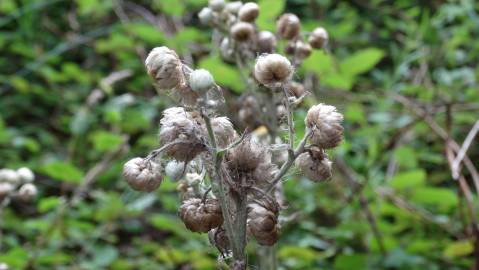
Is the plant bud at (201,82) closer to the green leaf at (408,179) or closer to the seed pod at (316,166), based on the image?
the seed pod at (316,166)

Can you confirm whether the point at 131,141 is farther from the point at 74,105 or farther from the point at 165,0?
the point at 165,0

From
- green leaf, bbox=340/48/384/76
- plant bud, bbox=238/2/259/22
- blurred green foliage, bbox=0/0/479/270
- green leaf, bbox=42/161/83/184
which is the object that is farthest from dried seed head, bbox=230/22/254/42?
green leaf, bbox=42/161/83/184

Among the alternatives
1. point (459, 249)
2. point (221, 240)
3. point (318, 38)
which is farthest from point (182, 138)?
point (459, 249)

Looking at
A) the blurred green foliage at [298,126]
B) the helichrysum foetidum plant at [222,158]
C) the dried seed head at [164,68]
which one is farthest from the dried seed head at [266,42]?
the dried seed head at [164,68]

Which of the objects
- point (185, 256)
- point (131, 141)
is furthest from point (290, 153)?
point (131, 141)

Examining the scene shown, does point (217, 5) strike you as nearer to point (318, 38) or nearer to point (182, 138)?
point (318, 38)

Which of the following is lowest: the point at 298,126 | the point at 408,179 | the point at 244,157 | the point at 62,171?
the point at 244,157
